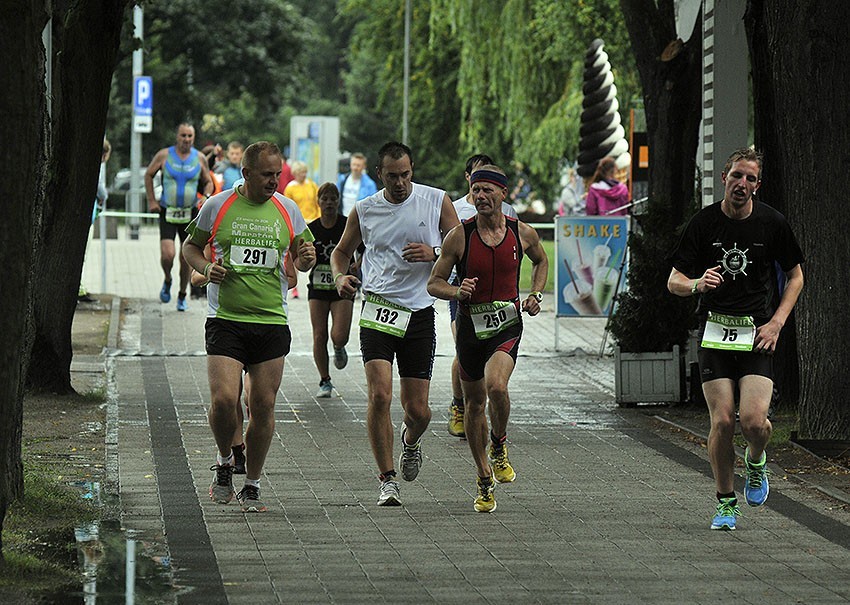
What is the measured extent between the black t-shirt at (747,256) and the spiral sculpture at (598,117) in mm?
13578

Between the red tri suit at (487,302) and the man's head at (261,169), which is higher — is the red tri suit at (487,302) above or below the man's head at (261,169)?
below

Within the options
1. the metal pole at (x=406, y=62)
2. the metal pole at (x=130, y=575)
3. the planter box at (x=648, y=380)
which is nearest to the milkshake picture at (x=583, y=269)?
the planter box at (x=648, y=380)

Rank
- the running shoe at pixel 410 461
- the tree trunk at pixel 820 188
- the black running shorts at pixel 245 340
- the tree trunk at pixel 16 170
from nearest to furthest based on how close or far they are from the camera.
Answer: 1. the tree trunk at pixel 16 170
2. the black running shorts at pixel 245 340
3. the running shoe at pixel 410 461
4. the tree trunk at pixel 820 188

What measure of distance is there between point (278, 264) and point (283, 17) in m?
55.9

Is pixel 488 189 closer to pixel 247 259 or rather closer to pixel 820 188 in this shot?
pixel 247 259

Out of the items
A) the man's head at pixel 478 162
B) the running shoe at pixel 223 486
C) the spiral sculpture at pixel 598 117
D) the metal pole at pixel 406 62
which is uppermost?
the metal pole at pixel 406 62

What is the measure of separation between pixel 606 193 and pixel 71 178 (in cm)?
896

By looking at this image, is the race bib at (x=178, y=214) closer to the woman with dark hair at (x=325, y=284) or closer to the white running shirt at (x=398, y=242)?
the woman with dark hair at (x=325, y=284)

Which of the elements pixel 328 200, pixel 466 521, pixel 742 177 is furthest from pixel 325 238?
pixel 742 177

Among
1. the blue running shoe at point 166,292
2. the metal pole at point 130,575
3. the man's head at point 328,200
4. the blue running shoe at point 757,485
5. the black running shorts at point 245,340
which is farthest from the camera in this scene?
the blue running shoe at point 166,292

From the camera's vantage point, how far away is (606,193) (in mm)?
21141

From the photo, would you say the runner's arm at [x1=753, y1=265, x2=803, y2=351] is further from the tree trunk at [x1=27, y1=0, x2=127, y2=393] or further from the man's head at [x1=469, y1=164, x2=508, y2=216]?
the tree trunk at [x1=27, y1=0, x2=127, y2=393]

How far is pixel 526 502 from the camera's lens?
9.55 meters

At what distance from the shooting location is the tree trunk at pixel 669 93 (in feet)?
50.4
